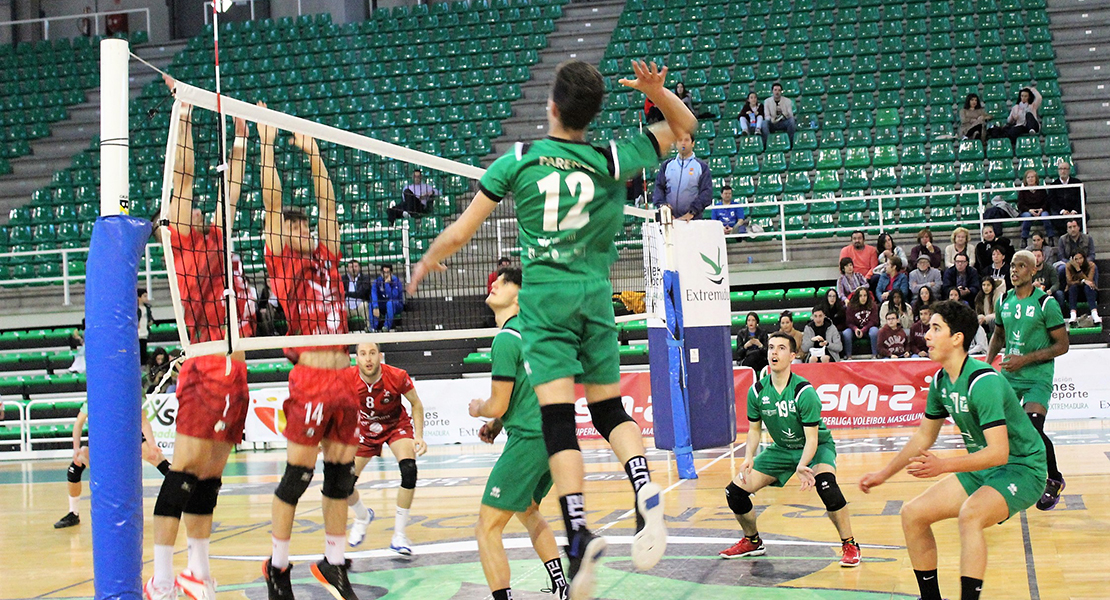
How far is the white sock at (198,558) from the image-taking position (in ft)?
18.0

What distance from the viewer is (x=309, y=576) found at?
274 inches

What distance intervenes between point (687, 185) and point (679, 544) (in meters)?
4.49

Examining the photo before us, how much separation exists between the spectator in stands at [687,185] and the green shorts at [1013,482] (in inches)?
230

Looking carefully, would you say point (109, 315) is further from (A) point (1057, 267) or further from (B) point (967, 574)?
(A) point (1057, 267)

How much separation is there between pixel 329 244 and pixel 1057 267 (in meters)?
12.9

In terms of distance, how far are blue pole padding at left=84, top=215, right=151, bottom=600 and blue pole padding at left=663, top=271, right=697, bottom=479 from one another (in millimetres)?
6553

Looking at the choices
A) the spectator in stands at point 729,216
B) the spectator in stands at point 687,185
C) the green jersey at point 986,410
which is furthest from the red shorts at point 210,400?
the spectator in stands at point 729,216

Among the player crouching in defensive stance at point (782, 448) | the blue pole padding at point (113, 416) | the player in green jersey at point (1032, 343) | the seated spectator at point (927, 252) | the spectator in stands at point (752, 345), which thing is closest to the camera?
the blue pole padding at point (113, 416)

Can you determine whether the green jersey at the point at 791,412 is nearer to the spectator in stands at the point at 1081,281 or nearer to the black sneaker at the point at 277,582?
the black sneaker at the point at 277,582

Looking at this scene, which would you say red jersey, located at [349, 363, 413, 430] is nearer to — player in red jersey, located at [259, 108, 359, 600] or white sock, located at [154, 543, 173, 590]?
player in red jersey, located at [259, 108, 359, 600]

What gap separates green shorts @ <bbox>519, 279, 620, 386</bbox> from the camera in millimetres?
3965

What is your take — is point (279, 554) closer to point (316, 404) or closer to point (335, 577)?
point (335, 577)

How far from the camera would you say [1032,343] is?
8.00 meters

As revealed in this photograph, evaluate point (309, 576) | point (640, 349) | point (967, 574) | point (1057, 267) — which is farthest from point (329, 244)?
point (1057, 267)
